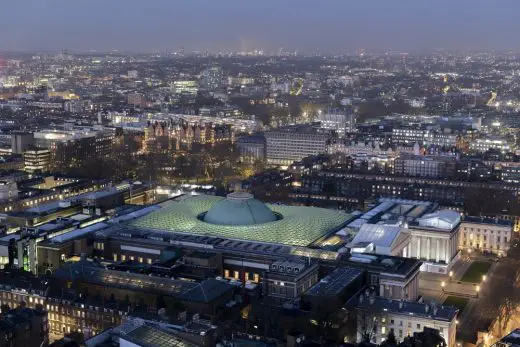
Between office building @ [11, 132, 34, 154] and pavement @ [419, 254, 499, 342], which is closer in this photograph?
pavement @ [419, 254, 499, 342]

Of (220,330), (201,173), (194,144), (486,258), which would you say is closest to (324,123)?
(194,144)

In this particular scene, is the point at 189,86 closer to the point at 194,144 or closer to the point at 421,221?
the point at 194,144

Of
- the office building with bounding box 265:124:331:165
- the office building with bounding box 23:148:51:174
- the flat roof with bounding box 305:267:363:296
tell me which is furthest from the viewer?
the office building with bounding box 265:124:331:165

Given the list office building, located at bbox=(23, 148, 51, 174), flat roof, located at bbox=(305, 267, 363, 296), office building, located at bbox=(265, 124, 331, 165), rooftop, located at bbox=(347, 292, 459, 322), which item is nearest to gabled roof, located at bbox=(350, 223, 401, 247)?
flat roof, located at bbox=(305, 267, 363, 296)

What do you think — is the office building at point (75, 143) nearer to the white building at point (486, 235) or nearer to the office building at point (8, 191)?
the office building at point (8, 191)

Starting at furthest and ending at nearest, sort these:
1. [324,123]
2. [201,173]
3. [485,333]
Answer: [324,123], [201,173], [485,333]

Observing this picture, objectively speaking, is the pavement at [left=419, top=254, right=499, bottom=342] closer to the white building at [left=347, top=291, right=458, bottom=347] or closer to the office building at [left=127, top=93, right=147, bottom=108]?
the white building at [left=347, top=291, right=458, bottom=347]

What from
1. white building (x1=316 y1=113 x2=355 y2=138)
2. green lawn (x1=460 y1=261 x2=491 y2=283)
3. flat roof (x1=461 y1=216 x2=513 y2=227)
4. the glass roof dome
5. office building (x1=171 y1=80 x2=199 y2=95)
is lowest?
green lawn (x1=460 y1=261 x2=491 y2=283)

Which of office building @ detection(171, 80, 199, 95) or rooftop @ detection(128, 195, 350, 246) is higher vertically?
office building @ detection(171, 80, 199, 95)
